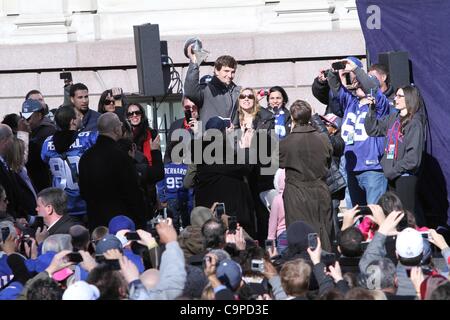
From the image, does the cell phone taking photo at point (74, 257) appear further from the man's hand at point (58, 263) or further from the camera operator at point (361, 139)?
the camera operator at point (361, 139)

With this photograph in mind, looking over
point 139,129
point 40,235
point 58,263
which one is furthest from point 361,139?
point 58,263

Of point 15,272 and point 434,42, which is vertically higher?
point 434,42

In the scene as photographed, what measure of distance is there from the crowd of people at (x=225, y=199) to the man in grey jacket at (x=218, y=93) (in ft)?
0.04

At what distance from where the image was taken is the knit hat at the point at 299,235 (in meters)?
9.38

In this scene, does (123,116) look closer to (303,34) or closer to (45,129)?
(45,129)

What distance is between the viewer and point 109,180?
1113cm

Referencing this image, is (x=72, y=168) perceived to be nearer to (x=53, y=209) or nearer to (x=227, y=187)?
(x=227, y=187)

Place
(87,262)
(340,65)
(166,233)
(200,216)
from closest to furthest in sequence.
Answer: (166,233) < (87,262) < (200,216) < (340,65)

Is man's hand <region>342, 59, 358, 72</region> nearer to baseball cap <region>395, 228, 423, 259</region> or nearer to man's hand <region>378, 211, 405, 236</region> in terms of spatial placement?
man's hand <region>378, 211, 405, 236</region>

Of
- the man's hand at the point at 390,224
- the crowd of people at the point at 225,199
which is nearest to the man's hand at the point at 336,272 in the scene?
the crowd of people at the point at 225,199

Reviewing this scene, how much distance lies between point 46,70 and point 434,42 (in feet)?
17.5

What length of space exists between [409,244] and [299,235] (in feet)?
3.49

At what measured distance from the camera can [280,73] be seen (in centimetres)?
1602
